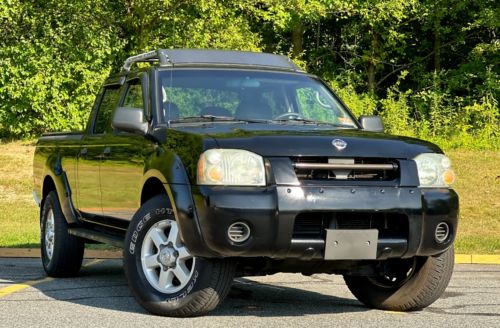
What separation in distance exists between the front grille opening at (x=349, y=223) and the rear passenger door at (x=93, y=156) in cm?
249

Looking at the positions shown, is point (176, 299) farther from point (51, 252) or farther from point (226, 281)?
point (51, 252)

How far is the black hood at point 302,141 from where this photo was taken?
7164 mm

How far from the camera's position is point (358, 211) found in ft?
23.3

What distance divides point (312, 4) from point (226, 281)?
22.4m

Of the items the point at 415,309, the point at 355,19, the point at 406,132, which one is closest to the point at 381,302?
the point at 415,309

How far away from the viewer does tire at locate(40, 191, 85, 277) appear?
10.0 meters

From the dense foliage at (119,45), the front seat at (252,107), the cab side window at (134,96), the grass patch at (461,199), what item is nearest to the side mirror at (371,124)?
Answer: the front seat at (252,107)

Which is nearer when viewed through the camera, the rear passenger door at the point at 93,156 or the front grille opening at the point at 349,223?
the front grille opening at the point at 349,223

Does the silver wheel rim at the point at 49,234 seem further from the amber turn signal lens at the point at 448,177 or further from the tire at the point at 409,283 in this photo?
the amber turn signal lens at the point at 448,177

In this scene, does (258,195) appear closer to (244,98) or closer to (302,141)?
(302,141)

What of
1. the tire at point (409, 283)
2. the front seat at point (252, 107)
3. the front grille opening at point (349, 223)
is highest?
the front seat at point (252, 107)

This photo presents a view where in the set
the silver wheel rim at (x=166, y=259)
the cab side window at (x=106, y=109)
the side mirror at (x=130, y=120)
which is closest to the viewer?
the silver wheel rim at (x=166, y=259)

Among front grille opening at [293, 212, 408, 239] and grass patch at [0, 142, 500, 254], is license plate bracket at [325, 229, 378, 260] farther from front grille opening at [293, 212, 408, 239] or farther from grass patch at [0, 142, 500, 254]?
grass patch at [0, 142, 500, 254]

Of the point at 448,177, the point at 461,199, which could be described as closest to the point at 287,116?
the point at 448,177
